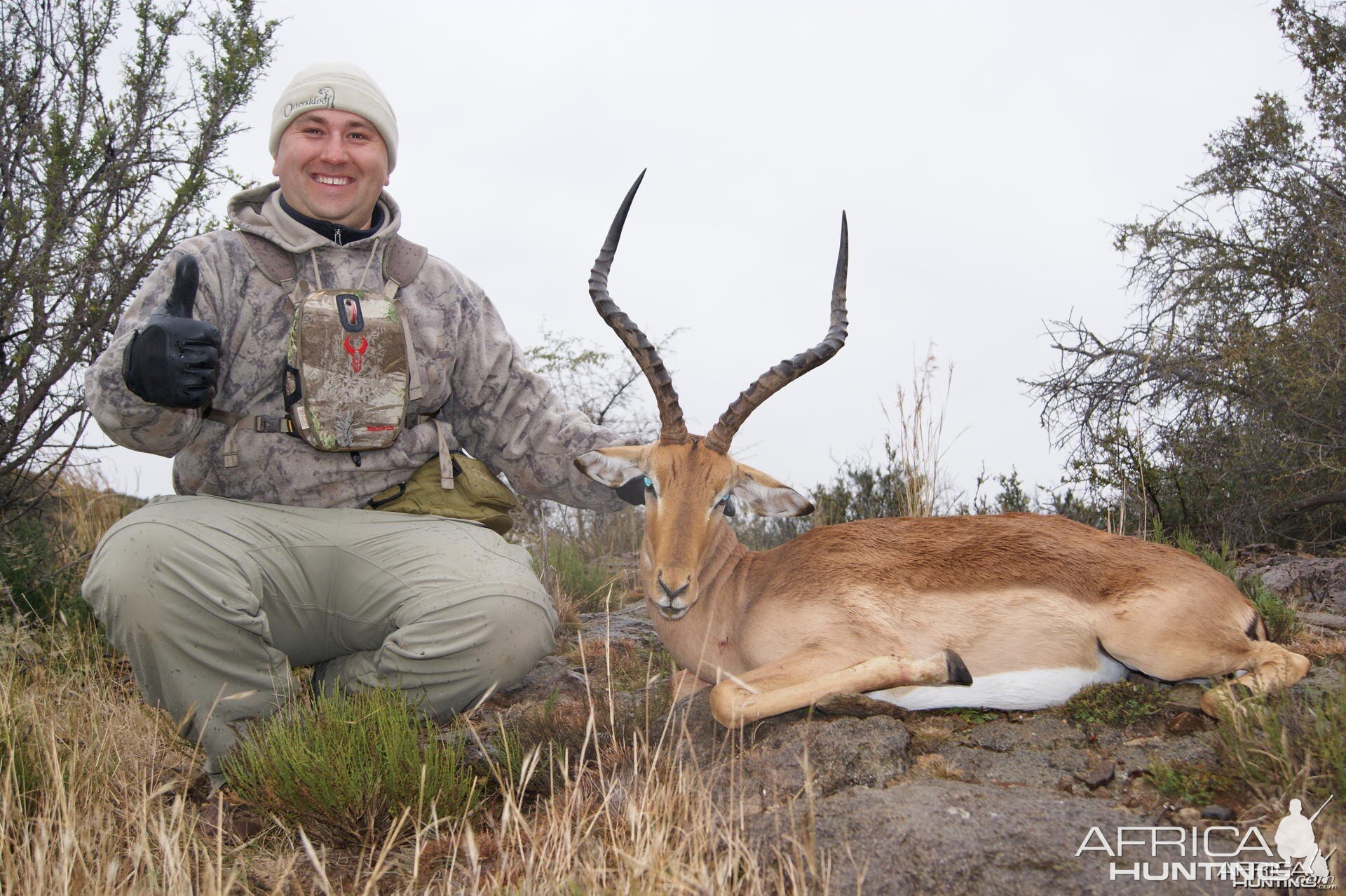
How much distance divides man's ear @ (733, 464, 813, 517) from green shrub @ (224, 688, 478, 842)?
6.17ft

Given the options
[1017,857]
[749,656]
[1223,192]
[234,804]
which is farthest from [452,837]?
[1223,192]

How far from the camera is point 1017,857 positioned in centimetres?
300

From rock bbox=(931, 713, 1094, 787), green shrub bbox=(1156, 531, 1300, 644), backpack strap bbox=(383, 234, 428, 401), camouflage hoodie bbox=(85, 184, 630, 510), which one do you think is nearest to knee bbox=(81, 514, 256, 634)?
camouflage hoodie bbox=(85, 184, 630, 510)

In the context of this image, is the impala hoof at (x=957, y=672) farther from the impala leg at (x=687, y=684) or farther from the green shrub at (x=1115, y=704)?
the impala leg at (x=687, y=684)

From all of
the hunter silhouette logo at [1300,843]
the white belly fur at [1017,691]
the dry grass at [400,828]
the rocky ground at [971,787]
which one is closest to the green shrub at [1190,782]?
the rocky ground at [971,787]

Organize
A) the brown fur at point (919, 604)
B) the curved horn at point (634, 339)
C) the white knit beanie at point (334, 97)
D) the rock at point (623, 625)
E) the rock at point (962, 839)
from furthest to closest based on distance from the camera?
the rock at point (623, 625) → the white knit beanie at point (334, 97) → the curved horn at point (634, 339) → the brown fur at point (919, 604) → the rock at point (962, 839)

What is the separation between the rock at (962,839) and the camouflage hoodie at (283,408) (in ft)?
9.32

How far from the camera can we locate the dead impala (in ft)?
14.0

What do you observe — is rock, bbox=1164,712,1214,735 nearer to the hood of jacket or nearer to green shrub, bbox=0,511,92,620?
the hood of jacket

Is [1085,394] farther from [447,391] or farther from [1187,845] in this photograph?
[1187,845]

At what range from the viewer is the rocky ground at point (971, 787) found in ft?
9.82

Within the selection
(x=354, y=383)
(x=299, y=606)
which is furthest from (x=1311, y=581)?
(x=299, y=606)

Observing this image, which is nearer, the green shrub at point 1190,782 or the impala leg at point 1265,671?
the green shrub at point 1190,782

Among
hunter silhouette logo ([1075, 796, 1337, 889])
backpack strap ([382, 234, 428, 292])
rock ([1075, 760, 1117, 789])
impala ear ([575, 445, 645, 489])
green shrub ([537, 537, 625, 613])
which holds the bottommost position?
hunter silhouette logo ([1075, 796, 1337, 889])
